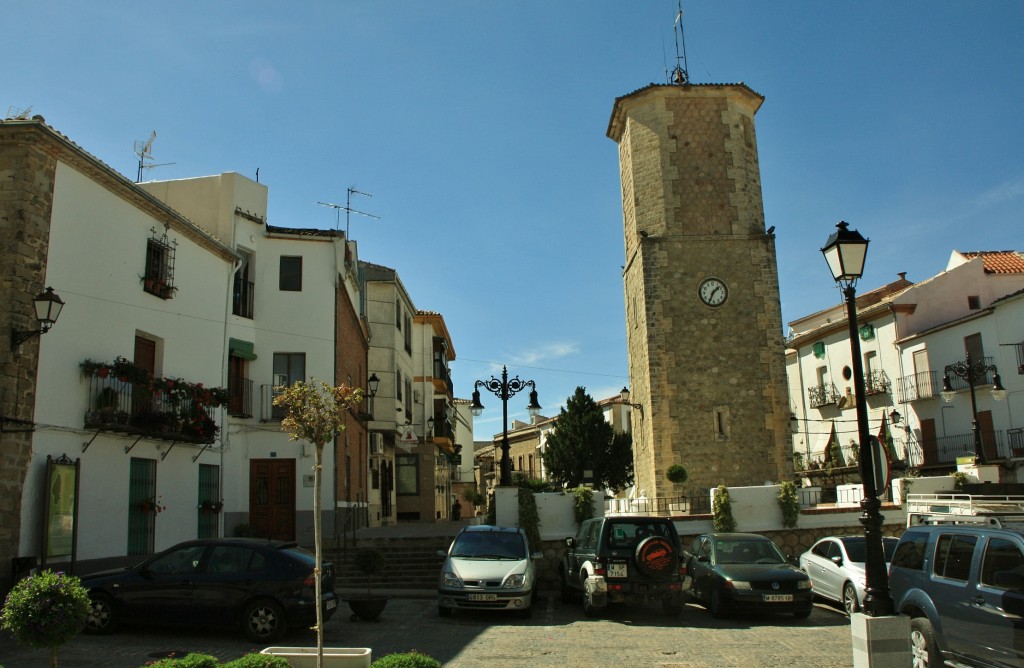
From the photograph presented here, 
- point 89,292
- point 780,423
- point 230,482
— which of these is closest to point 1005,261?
point 780,423

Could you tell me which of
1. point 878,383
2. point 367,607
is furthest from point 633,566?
point 878,383

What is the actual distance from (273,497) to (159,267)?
7.27 m

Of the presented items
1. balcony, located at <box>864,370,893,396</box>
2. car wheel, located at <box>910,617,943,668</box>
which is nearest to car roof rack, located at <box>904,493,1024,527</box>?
car wheel, located at <box>910,617,943,668</box>

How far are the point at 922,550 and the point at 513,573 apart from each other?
6.50m

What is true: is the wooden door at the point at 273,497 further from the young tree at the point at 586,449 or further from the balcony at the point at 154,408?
the young tree at the point at 586,449

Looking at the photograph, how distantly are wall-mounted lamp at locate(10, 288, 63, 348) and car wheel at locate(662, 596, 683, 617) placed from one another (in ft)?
36.4

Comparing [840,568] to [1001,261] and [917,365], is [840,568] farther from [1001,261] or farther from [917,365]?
[1001,261]

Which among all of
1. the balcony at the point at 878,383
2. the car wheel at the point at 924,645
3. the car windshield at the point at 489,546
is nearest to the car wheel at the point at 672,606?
the car windshield at the point at 489,546

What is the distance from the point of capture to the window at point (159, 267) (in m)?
17.4

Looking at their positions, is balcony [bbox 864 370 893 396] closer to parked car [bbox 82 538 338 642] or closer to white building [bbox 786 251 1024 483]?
white building [bbox 786 251 1024 483]

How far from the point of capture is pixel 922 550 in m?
9.02

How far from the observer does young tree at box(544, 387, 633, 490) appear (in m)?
47.2

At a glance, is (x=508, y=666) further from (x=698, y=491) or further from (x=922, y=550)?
(x=698, y=491)

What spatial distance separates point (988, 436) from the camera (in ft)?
94.7
